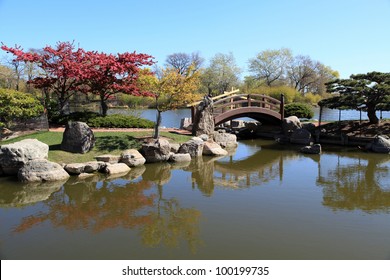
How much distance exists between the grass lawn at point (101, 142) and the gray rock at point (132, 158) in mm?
642

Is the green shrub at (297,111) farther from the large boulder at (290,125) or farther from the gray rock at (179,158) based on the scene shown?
the gray rock at (179,158)

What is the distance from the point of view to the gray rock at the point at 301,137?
58.1ft

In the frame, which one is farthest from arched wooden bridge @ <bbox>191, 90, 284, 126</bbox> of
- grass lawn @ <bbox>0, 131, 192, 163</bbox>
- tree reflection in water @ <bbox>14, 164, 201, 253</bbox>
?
tree reflection in water @ <bbox>14, 164, 201, 253</bbox>

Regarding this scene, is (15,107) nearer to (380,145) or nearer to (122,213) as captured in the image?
(122,213)

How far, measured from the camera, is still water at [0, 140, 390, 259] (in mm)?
5129

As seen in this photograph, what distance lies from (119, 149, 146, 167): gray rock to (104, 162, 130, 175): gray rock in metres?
0.49

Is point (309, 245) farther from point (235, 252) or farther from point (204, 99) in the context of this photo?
point (204, 99)

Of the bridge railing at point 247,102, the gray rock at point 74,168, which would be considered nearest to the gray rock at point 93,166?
the gray rock at point 74,168

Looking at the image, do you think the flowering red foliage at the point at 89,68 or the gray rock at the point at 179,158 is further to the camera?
the flowering red foliage at the point at 89,68

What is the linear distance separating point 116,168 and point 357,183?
23.9 ft

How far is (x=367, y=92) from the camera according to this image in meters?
17.2

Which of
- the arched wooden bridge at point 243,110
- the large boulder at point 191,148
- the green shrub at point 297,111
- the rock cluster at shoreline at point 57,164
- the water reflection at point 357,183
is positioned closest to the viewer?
the water reflection at point 357,183

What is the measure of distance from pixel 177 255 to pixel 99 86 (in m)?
12.5

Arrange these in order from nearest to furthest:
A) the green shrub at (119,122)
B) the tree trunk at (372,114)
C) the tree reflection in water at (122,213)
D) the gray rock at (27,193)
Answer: the tree reflection in water at (122,213), the gray rock at (27,193), the green shrub at (119,122), the tree trunk at (372,114)
